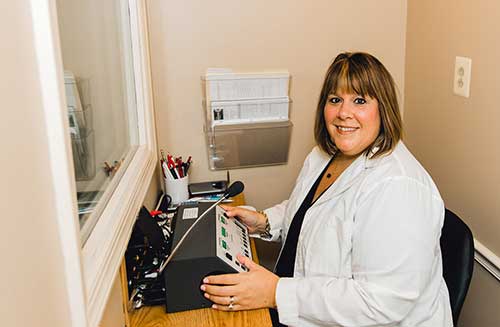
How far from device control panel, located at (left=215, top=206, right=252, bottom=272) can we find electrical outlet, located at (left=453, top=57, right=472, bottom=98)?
0.80 metres

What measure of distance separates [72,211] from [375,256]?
70cm

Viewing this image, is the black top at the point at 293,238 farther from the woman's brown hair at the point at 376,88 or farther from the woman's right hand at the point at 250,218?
the woman's brown hair at the point at 376,88

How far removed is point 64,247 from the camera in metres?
0.70

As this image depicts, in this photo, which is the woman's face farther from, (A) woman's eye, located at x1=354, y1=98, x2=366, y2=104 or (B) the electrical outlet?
(B) the electrical outlet

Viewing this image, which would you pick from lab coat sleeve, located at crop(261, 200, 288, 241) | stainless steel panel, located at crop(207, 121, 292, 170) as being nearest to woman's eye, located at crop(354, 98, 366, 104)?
lab coat sleeve, located at crop(261, 200, 288, 241)

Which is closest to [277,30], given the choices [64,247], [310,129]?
[310,129]

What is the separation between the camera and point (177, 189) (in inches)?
68.7

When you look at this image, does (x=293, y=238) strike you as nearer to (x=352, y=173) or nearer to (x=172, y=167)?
(x=352, y=173)

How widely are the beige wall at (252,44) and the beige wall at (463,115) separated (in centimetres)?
16

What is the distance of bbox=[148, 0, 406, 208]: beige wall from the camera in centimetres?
176

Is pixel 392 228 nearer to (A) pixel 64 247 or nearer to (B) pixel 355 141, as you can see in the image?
(B) pixel 355 141

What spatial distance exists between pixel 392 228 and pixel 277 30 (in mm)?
979

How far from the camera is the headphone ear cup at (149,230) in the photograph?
1203mm

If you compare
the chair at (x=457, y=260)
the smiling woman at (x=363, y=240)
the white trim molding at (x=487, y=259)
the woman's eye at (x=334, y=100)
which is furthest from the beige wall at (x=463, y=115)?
the woman's eye at (x=334, y=100)
